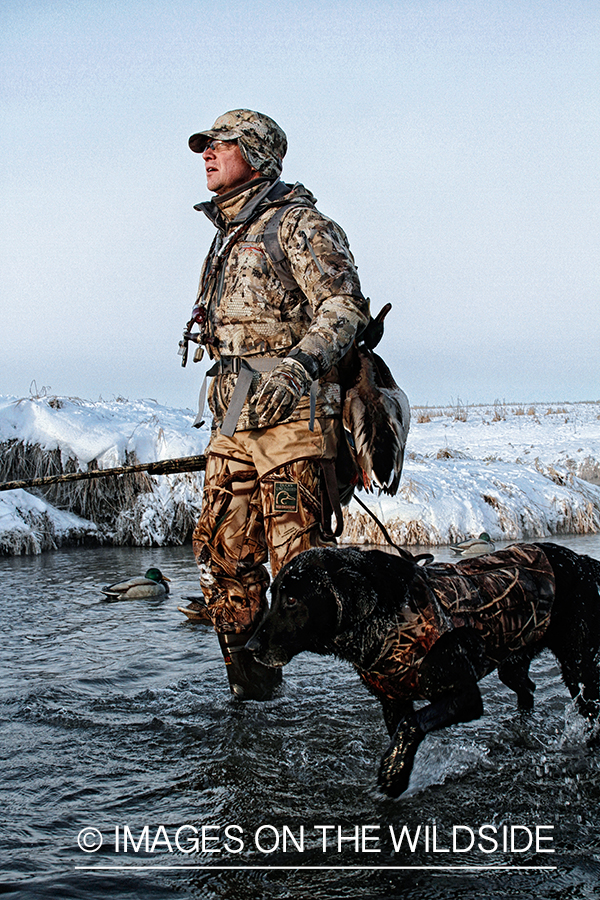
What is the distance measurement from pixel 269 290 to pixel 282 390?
888 mm

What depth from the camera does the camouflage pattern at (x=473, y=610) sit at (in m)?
2.71

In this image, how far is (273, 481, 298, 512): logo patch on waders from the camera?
11.2ft

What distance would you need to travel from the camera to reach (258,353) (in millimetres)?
3547

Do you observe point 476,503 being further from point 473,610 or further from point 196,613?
point 473,610

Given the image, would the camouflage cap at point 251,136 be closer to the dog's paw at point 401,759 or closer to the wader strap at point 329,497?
the wader strap at point 329,497

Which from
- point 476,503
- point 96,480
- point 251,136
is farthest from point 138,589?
point 476,503

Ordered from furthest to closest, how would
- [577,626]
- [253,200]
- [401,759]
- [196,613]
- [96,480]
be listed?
[96,480]
[196,613]
[253,200]
[577,626]
[401,759]

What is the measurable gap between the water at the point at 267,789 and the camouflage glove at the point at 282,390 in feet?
4.65

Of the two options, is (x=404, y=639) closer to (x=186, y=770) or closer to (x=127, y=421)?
(x=186, y=770)

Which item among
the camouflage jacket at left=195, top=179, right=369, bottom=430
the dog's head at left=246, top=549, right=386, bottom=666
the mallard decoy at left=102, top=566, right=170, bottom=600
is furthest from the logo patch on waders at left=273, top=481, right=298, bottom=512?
the mallard decoy at left=102, top=566, right=170, bottom=600

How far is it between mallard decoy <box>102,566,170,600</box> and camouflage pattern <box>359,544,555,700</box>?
4730 mm

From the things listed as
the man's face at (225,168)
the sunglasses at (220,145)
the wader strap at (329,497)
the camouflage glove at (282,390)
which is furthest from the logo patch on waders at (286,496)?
the sunglasses at (220,145)

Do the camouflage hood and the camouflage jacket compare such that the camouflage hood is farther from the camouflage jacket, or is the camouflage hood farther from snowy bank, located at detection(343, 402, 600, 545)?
snowy bank, located at detection(343, 402, 600, 545)

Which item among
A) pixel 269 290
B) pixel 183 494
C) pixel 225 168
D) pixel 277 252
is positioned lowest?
pixel 183 494
